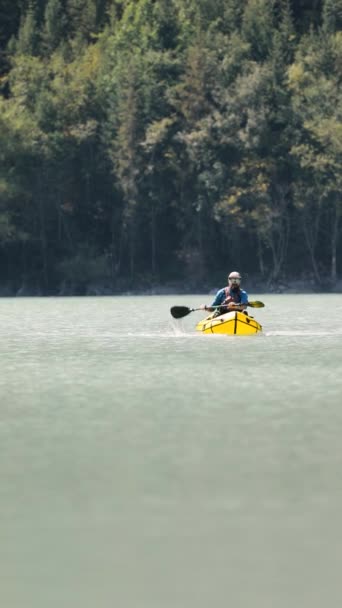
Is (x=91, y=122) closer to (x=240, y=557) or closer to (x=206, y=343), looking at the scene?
(x=206, y=343)

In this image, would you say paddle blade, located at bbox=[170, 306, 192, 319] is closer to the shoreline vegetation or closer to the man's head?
the man's head

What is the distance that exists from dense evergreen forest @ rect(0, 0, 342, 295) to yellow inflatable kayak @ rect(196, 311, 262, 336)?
179ft

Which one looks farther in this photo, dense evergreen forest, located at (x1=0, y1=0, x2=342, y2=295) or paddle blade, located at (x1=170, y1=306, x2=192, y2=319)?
dense evergreen forest, located at (x1=0, y1=0, x2=342, y2=295)

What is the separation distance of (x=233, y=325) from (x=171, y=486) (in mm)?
24793

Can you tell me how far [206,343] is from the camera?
116 feet

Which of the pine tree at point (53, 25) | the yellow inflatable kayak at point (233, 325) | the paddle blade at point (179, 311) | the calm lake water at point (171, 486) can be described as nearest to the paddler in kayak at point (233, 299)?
the yellow inflatable kayak at point (233, 325)

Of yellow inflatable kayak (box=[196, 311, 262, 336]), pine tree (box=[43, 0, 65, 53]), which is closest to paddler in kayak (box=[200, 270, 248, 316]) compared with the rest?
yellow inflatable kayak (box=[196, 311, 262, 336])

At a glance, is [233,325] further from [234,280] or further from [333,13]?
[333,13]

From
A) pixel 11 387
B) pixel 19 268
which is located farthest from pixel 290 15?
pixel 11 387

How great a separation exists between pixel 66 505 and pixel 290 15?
334ft

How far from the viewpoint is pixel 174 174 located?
95562mm

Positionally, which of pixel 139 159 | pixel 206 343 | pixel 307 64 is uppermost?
pixel 307 64

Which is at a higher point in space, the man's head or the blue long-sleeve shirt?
the man's head

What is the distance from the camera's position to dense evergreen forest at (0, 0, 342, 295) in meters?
93.2
